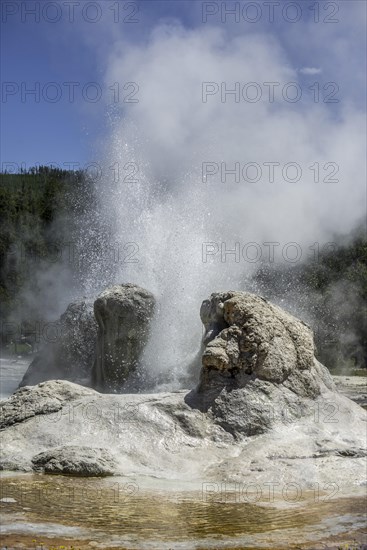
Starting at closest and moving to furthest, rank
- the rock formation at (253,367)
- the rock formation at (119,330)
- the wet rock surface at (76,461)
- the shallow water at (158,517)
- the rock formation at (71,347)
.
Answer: the shallow water at (158,517) → the wet rock surface at (76,461) → the rock formation at (253,367) → the rock formation at (119,330) → the rock formation at (71,347)

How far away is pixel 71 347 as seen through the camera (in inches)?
424

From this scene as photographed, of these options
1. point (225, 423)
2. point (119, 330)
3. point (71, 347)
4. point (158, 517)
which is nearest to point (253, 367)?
point (225, 423)

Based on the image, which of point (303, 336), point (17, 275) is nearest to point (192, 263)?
point (303, 336)

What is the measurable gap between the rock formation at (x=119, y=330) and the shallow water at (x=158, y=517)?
384cm

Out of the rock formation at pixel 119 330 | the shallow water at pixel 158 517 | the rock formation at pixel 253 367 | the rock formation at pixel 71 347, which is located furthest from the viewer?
the rock formation at pixel 71 347

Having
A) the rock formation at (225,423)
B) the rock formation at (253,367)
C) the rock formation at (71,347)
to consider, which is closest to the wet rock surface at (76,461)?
the rock formation at (225,423)

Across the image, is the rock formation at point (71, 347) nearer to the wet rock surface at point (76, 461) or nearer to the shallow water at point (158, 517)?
the wet rock surface at point (76, 461)

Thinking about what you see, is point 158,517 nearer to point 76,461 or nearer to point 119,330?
point 76,461

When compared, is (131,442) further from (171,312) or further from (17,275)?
(17,275)

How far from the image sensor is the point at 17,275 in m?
30.0

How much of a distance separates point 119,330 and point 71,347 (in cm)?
127

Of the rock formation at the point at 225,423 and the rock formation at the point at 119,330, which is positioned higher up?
the rock formation at the point at 119,330

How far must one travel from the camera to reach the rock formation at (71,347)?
35.0 ft

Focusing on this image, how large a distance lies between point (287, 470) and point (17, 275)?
24870 millimetres
